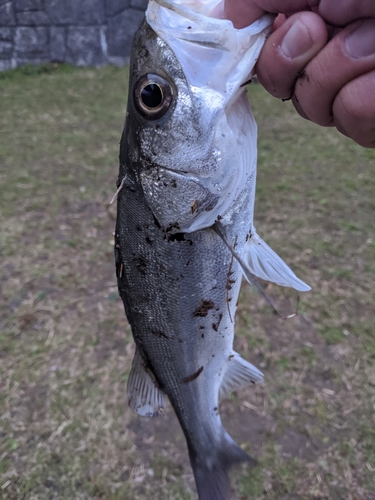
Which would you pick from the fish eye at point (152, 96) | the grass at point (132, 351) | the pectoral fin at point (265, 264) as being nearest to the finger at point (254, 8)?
the fish eye at point (152, 96)

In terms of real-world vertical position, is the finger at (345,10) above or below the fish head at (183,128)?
above

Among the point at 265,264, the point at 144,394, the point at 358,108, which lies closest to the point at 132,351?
the point at 144,394

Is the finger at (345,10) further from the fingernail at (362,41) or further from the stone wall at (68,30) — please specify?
the stone wall at (68,30)

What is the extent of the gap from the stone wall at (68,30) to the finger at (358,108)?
25.3ft

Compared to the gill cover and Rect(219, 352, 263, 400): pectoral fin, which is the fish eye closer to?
the gill cover

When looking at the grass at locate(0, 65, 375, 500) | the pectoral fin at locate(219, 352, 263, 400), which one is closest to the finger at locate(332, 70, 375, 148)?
the pectoral fin at locate(219, 352, 263, 400)

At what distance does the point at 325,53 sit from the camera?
92cm

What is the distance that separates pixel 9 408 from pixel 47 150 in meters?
3.48

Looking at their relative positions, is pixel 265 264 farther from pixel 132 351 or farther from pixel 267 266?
pixel 132 351

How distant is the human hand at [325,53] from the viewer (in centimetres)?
87

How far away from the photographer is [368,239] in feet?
11.2

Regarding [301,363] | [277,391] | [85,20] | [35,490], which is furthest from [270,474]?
[85,20]

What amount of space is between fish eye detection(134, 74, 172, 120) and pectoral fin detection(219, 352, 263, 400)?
92cm

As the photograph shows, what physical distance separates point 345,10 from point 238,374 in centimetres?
123
